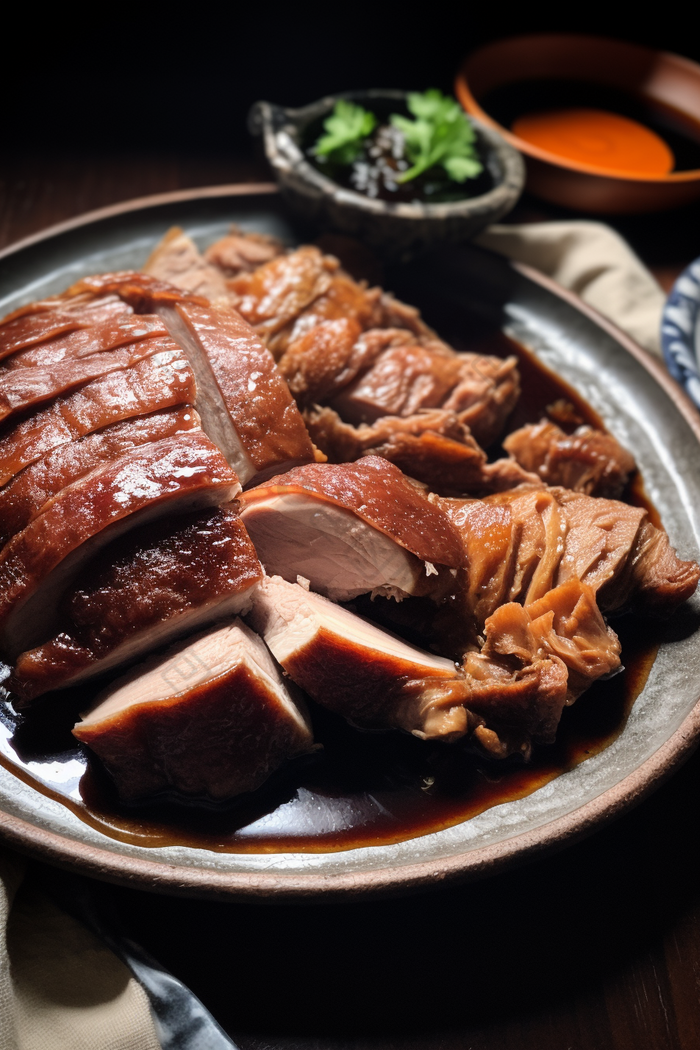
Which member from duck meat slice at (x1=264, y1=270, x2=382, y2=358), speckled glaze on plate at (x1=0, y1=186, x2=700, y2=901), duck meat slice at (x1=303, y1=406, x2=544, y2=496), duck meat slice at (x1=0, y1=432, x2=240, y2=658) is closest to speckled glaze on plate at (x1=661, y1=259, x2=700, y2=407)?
speckled glaze on plate at (x1=0, y1=186, x2=700, y2=901)

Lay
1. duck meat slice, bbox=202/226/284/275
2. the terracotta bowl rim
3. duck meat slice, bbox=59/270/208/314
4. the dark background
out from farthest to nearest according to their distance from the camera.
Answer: the dark background, the terracotta bowl rim, duck meat slice, bbox=202/226/284/275, duck meat slice, bbox=59/270/208/314

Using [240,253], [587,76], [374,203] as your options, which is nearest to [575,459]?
[374,203]

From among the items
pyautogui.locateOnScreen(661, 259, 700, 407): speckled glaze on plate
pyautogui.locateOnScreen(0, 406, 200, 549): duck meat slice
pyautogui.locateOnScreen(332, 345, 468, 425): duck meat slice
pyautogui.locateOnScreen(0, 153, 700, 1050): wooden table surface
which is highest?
pyautogui.locateOnScreen(0, 406, 200, 549): duck meat slice

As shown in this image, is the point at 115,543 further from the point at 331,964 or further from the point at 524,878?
the point at 524,878

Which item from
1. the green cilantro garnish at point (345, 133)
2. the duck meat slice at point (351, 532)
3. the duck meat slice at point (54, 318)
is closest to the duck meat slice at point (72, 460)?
the duck meat slice at point (351, 532)

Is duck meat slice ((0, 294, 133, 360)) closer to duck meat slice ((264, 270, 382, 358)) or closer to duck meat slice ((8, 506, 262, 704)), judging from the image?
duck meat slice ((264, 270, 382, 358))

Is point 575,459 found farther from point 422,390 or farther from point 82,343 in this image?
point 82,343

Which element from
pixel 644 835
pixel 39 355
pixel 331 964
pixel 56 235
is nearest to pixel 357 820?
pixel 331 964
